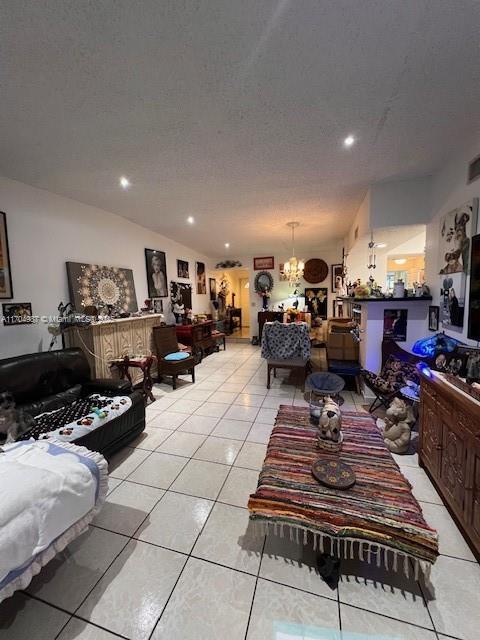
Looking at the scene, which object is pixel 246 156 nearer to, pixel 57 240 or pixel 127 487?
pixel 57 240

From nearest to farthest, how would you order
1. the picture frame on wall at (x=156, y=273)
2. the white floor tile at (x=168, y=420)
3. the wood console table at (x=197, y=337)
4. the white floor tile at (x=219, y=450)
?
the white floor tile at (x=219, y=450) < the white floor tile at (x=168, y=420) < the picture frame on wall at (x=156, y=273) < the wood console table at (x=197, y=337)

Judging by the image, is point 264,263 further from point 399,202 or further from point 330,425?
point 330,425

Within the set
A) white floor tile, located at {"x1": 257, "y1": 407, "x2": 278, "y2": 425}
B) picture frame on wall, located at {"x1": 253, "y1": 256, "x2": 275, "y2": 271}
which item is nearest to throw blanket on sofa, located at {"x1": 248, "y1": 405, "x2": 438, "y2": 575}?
white floor tile, located at {"x1": 257, "y1": 407, "x2": 278, "y2": 425}

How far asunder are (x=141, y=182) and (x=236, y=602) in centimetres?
367

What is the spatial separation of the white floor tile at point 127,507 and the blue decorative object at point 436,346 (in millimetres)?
2477

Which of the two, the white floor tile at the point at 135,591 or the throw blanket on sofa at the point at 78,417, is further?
the throw blanket on sofa at the point at 78,417

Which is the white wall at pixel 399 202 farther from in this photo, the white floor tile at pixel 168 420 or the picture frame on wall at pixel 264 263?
the picture frame on wall at pixel 264 263

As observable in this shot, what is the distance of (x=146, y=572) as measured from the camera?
1379 millimetres

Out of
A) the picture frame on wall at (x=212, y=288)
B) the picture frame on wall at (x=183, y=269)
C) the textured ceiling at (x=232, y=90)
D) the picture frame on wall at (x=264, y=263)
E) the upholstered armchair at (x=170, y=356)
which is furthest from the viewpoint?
the picture frame on wall at (x=212, y=288)

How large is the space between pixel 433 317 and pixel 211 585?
3.19m

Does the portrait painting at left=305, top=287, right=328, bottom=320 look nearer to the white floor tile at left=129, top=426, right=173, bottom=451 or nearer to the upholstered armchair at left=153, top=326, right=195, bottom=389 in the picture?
the upholstered armchair at left=153, top=326, right=195, bottom=389

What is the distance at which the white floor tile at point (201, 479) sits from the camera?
1934mm

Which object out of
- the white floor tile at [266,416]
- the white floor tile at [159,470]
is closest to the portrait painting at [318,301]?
the white floor tile at [266,416]

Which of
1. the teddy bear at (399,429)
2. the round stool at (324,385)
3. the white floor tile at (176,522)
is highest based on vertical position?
the round stool at (324,385)
